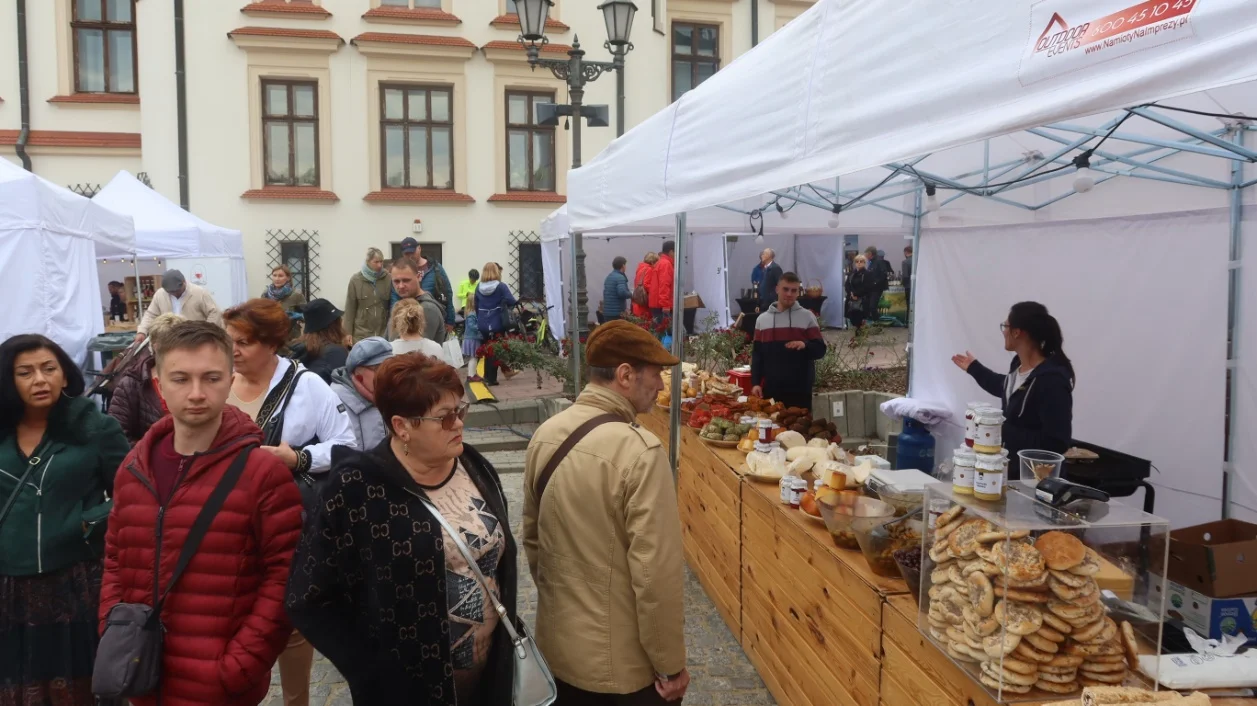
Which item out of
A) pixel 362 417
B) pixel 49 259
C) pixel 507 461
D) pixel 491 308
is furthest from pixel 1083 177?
pixel 49 259

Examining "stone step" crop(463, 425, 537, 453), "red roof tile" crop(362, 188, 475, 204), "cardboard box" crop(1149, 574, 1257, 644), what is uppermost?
"red roof tile" crop(362, 188, 475, 204)

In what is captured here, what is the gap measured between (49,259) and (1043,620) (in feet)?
32.3

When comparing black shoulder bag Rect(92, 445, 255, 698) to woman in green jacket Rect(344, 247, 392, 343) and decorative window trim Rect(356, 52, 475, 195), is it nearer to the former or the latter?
woman in green jacket Rect(344, 247, 392, 343)

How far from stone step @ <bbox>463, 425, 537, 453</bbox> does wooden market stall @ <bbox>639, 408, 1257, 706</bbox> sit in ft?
14.0

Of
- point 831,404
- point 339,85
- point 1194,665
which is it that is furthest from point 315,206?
point 1194,665

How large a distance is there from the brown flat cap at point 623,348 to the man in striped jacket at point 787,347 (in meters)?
4.23

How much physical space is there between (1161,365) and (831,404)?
4073 millimetres

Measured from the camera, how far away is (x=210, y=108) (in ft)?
56.8

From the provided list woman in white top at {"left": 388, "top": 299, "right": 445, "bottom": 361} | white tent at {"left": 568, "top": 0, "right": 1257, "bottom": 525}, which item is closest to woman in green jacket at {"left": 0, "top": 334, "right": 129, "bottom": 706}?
white tent at {"left": 568, "top": 0, "right": 1257, "bottom": 525}

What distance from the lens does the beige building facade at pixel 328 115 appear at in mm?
17344

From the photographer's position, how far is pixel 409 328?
602cm

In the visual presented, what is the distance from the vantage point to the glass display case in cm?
203

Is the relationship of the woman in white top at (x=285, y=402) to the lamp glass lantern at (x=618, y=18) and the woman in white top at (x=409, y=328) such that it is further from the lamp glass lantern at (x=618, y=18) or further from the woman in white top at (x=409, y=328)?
the lamp glass lantern at (x=618, y=18)

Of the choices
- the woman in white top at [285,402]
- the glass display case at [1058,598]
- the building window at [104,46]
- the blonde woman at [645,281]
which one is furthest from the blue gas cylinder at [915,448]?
the building window at [104,46]
